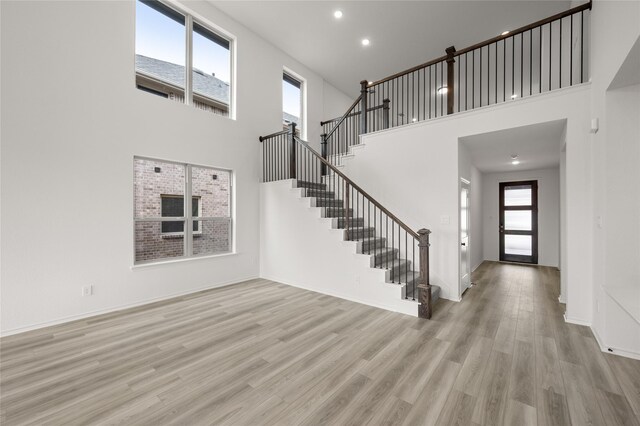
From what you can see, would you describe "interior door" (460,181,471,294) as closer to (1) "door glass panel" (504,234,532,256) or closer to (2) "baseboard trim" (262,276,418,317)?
(2) "baseboard trim" (262,276,418,317)

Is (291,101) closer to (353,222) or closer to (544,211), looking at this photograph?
(353,222)

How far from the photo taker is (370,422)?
71.7 inches

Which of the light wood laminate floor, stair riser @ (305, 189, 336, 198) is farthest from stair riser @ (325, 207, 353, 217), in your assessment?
the light wood laminate floor

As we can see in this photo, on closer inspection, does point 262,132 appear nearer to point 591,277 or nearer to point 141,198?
point 141,198

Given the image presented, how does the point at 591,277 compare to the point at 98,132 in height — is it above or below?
below

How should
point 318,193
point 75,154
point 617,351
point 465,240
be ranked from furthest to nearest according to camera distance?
1. point 318,193
2. point 465,240
3. point 75,154
4. point 617,351

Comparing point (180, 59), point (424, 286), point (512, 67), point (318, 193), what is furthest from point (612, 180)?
point (180, 59)

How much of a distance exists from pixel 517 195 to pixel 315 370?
833cm

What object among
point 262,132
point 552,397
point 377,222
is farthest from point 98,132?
point 552,397

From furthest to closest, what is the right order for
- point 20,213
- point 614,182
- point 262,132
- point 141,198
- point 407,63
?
point 407,63 < point 262,132 < point 141,198 < point 20,213 < point 614,182

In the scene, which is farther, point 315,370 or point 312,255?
point 312,255

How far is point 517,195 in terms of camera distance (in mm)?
8008

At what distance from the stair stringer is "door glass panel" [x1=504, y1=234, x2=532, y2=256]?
20.0 feet

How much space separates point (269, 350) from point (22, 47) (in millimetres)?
4499
